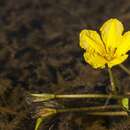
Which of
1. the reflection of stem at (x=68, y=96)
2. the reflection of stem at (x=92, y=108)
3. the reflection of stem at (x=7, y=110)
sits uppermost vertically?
the reflection of stem at (x=68, y=96)

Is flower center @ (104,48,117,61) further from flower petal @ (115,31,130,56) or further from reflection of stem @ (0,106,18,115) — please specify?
reflection of stem @ (0,106,18,115)

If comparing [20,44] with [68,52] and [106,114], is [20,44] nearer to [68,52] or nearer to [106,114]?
[68,52]

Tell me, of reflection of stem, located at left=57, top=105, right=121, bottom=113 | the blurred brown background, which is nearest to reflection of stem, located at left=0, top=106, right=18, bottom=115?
the blurred brown background

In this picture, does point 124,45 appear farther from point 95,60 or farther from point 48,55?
point 48,55

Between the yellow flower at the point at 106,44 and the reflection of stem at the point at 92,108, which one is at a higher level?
the yellow flower at the point at 106,44

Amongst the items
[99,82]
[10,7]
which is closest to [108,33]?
[99,82]

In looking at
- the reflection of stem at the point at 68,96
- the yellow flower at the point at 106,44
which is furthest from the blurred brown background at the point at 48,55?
the yellow flower at the point at 106,44

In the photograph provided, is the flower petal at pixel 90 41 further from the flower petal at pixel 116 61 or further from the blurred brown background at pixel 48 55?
the blurred brown background at pixel 48 55

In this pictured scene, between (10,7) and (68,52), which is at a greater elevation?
(10,7)
